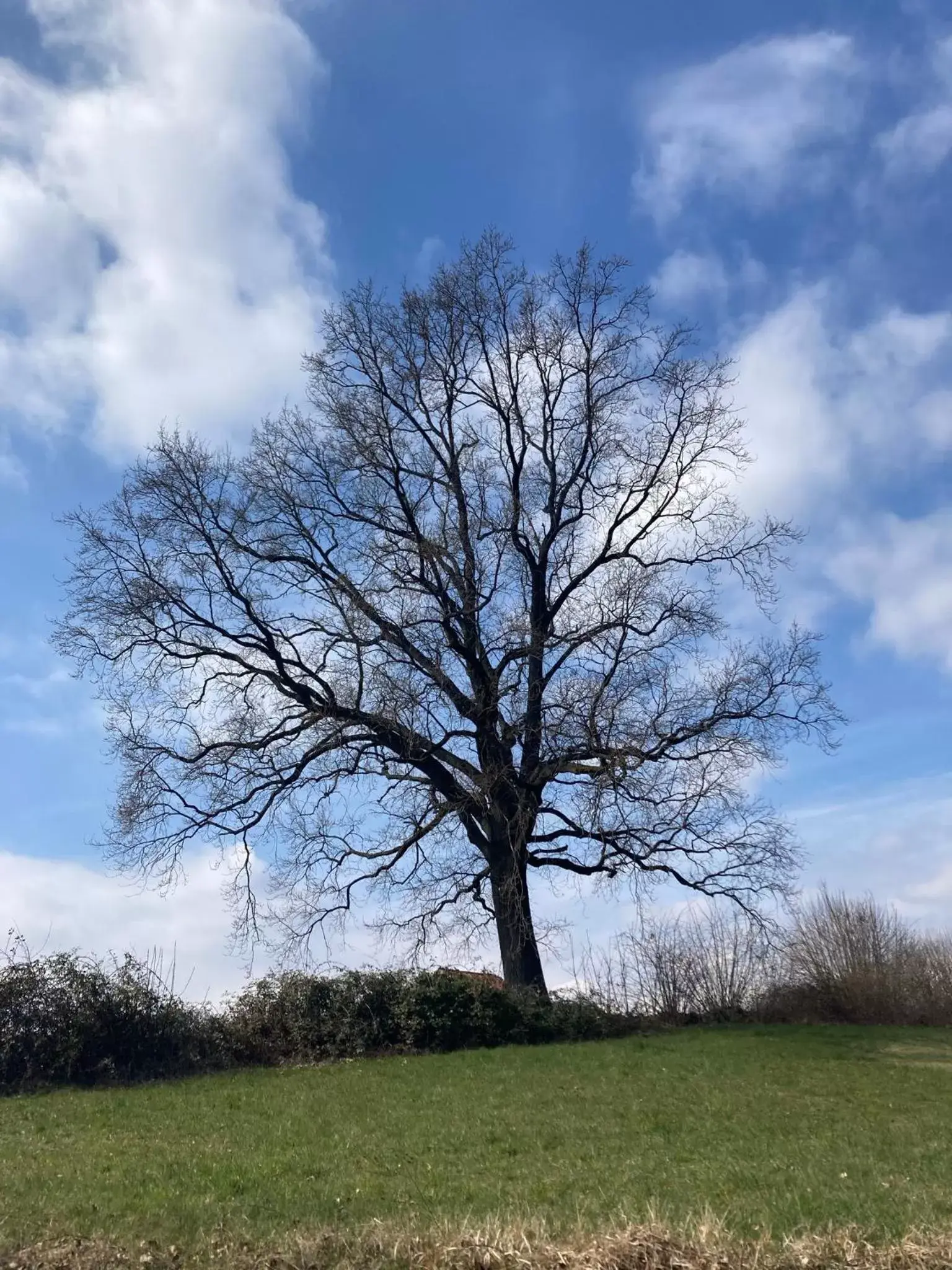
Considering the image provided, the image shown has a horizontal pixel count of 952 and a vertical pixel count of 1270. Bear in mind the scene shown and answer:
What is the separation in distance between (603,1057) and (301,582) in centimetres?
1156

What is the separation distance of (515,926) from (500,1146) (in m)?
11.2

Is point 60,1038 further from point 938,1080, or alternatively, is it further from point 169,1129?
point 938,1080

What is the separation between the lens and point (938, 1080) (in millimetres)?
15336

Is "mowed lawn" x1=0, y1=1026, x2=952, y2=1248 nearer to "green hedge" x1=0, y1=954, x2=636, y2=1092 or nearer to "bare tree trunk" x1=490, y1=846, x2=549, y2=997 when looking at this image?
"green hedge" x1=0, y1=954, x2=636, y2=1092

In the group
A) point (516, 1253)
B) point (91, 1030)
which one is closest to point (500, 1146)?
point (516, 1253)

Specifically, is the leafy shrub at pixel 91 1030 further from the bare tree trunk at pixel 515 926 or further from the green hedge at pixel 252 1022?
the bare tree trunk at pixel 515 926

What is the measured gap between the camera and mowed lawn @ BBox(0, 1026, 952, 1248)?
7.70 m

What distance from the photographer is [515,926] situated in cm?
2156

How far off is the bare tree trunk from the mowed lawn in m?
3.72

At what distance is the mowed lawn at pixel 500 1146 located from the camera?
7699mm

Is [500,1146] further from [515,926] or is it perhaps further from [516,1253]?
[515,926]

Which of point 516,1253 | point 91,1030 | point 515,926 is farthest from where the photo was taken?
point 515,926

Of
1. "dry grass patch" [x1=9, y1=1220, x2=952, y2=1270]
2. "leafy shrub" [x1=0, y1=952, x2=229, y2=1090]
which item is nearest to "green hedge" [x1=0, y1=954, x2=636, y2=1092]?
"leafy shrub" [x1=0, y1=952, x2=229, y2=1090]

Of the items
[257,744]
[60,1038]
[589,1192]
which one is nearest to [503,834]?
[257,744]
